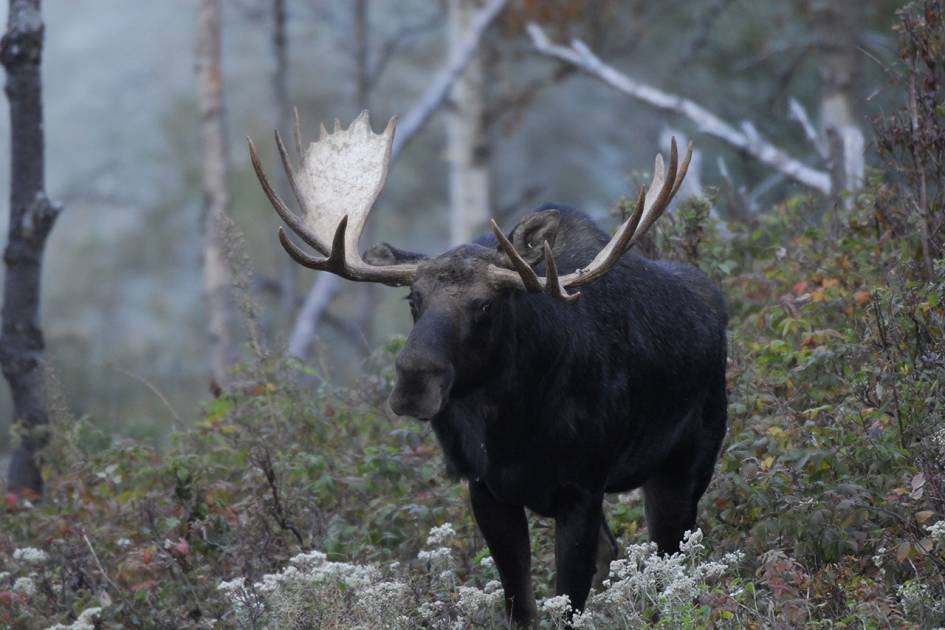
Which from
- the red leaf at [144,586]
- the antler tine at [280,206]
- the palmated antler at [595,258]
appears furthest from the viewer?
the red leaf at [144,586]

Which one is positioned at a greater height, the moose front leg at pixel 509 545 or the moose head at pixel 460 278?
the moose head at pixel 460 278

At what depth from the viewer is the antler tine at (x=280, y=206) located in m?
6.11

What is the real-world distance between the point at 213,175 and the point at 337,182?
31.4ft

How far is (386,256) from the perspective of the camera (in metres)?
6.18

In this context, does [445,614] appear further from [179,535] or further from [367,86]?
[367,86]

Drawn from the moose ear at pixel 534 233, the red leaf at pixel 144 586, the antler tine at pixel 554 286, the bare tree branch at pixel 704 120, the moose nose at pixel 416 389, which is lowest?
the red leaf at pixel 144 586

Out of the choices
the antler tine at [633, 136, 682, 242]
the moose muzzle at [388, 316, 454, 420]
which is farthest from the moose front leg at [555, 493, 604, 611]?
the antler tine at [633, 136, 682, 242]

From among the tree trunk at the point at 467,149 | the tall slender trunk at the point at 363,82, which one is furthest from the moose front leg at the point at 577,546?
the tall slender trunk at the point at 363,82

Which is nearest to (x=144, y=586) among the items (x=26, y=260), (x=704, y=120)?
(x=26, y=260)

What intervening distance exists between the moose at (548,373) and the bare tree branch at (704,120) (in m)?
5.24

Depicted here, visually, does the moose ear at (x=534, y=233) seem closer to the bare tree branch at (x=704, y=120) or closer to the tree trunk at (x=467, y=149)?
the bare tree branch at (x=704, y=120)

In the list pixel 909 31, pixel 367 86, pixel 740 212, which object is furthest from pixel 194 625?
pixel 367 86

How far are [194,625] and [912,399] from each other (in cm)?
327

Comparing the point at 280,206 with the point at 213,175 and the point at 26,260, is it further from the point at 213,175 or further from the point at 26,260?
the point at 213,175
